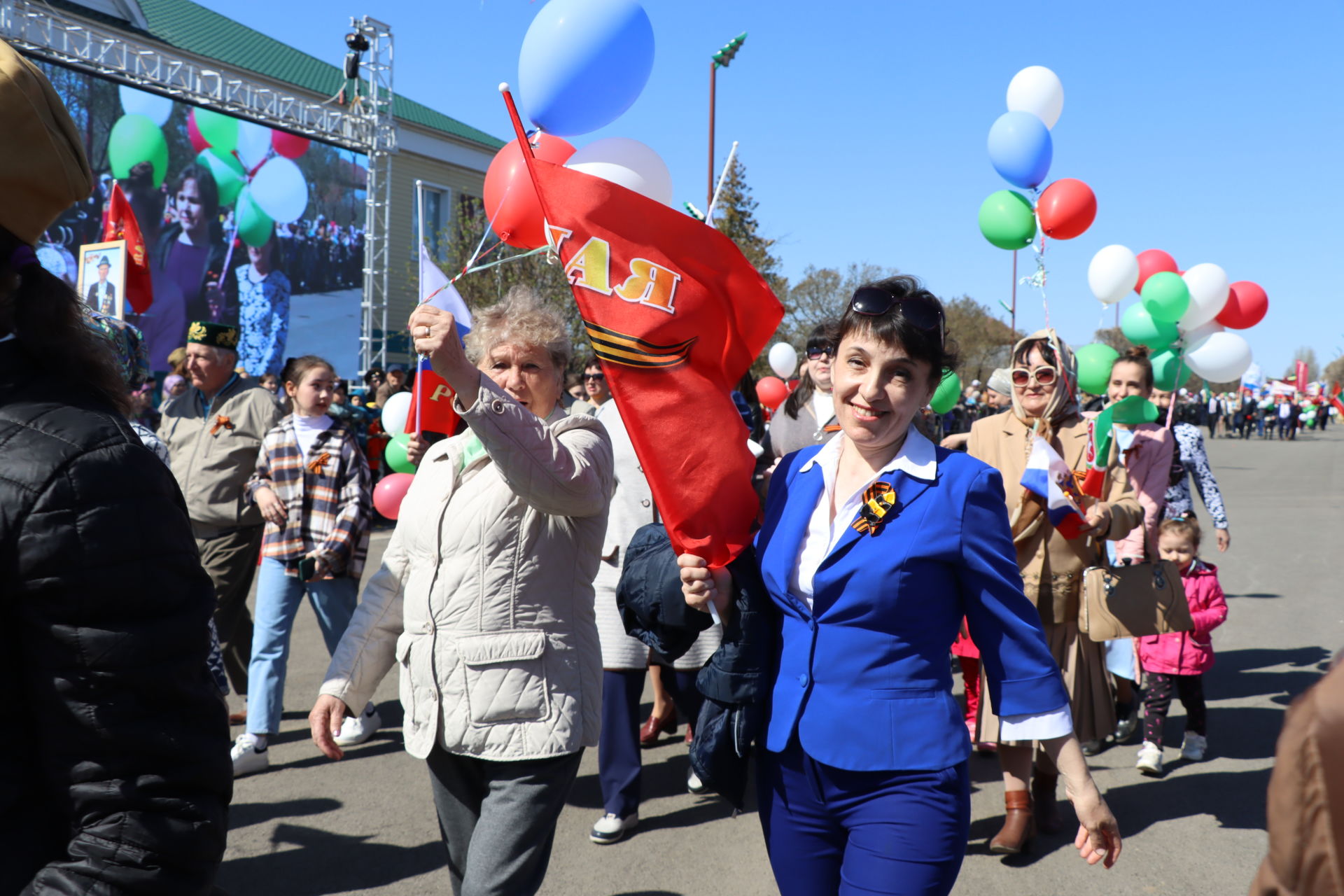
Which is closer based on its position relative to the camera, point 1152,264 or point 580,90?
point 580,90

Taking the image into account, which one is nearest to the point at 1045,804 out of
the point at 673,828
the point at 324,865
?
the point at 673,828

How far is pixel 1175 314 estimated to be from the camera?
18.8 feet

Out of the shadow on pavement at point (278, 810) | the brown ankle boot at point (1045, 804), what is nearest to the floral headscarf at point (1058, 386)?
the brown ankle boot at point (1045, 804)

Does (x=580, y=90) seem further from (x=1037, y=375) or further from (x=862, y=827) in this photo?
(x=862, y=827)

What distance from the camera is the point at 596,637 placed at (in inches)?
119

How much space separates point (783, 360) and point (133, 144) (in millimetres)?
12026

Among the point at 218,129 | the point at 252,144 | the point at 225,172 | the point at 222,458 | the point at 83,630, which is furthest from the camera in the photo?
the point at 252,144

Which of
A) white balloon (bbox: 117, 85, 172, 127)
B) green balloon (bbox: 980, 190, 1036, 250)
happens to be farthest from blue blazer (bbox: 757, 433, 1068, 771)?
white balloon (bbox: 117, 85, 172, 127)

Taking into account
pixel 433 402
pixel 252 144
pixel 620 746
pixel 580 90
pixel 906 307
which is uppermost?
pixel 252 144

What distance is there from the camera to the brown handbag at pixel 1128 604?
450 centimetres

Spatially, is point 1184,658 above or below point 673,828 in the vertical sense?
above

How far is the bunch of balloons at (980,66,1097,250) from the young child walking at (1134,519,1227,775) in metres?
1.89

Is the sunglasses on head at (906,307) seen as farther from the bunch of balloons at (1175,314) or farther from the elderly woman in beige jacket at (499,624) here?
the bunch of balloons at (1175,314)

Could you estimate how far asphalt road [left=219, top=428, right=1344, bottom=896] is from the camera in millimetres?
4148
